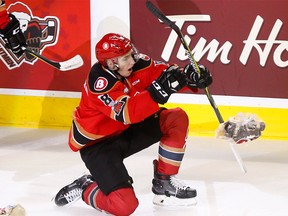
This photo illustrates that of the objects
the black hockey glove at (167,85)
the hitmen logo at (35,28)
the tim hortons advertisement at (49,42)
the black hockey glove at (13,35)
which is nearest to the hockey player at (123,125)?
the black hockey glove at (167,85)

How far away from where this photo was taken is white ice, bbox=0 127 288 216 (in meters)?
3.73

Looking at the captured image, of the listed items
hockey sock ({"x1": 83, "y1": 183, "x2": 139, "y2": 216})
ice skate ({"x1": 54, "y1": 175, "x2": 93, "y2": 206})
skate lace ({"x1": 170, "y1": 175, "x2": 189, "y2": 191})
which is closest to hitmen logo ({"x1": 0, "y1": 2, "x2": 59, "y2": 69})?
ice skate ({"x1": 54, "y1": 175, "x2": 93, "y2": 206})

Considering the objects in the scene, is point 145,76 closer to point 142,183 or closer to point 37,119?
point 142,183

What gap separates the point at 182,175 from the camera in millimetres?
4285

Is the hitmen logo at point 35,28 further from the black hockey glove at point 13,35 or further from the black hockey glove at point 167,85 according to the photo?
the black hockey glove at point 167,85

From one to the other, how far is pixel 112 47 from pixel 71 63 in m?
1.48

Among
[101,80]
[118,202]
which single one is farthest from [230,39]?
[118,202]

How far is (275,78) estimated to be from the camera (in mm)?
4848

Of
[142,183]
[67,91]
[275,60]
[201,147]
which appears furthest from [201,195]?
[67,91]

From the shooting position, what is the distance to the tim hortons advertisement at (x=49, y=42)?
5207 mm

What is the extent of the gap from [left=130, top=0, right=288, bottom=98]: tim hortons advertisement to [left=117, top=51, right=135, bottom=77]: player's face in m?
1.35

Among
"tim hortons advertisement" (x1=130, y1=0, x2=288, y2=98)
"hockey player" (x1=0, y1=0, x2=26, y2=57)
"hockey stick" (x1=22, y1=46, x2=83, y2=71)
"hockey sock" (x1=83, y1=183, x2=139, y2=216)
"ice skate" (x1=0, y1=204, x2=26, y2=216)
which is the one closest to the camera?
"ice skate" (x1=0, y1=204, x2=26, y2=216)

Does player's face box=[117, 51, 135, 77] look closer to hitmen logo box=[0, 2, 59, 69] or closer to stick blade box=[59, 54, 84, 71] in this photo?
stick blade box=[59, 54, 84, 71]

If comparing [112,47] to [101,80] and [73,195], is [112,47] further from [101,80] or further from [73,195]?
[73,195]
